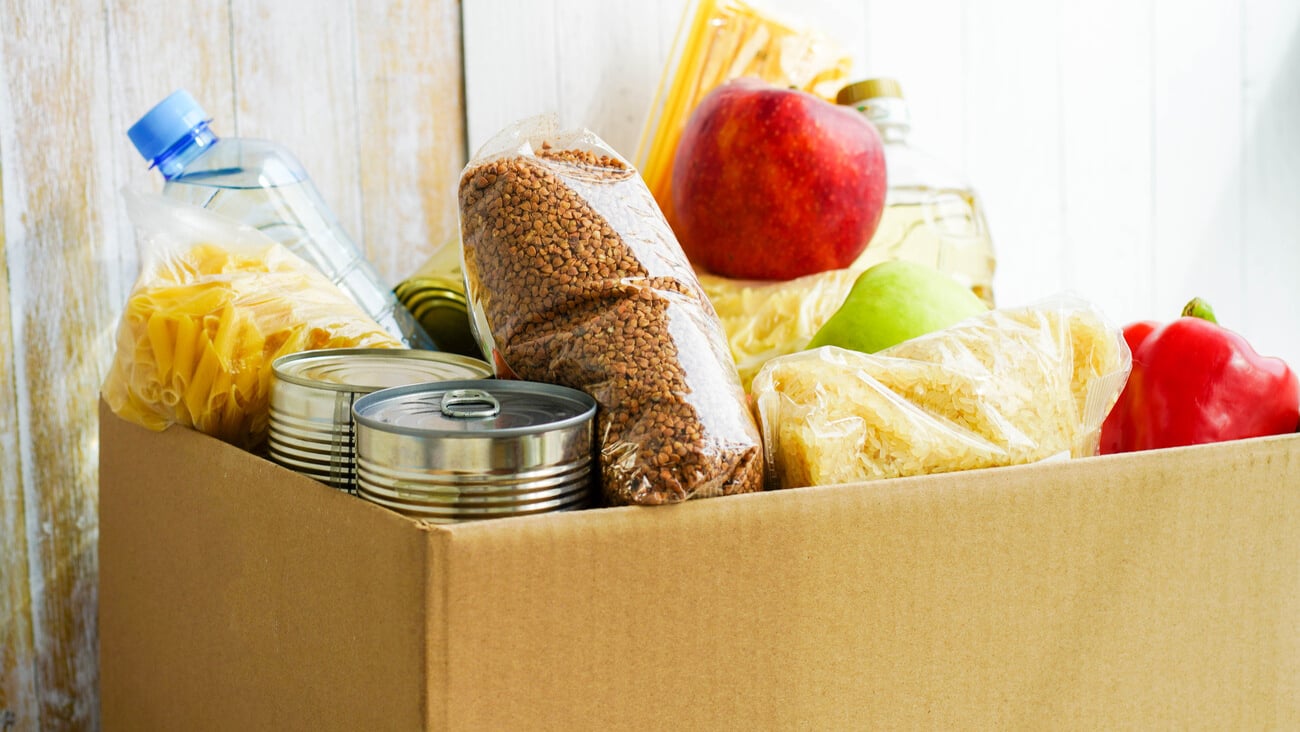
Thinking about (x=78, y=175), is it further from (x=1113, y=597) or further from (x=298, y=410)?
(x=1113, y=597)

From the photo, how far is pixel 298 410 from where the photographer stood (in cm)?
62

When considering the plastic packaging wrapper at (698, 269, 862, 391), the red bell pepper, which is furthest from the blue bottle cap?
the red bell pepper

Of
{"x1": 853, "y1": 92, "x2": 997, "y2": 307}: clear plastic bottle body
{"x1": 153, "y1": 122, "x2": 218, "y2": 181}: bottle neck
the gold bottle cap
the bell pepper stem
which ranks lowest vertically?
the bell pepper stem

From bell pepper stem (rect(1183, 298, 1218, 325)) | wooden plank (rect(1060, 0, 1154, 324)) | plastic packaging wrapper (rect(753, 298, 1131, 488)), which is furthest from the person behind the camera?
wooden plank (rect(1060, 0, 1154, 324))

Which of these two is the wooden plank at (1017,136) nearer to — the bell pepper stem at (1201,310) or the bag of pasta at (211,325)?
the bell pepper stem at (1201,310)

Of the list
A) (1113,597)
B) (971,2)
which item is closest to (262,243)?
(1113,597)

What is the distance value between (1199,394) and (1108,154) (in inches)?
33.5

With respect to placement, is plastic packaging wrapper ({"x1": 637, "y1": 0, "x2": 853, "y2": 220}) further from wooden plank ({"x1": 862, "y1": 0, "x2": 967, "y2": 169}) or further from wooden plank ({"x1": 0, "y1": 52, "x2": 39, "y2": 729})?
wooden plank ({"x1": 0, "y1": 52, "x2": 39, "y2": 729})

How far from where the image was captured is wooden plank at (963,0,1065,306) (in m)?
1.45

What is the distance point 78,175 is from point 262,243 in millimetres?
268

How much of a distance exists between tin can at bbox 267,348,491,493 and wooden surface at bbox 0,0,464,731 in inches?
15.2

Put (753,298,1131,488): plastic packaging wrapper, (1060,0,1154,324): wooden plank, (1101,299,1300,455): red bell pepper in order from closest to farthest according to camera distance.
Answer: (753,298,1131,488): plastic packaging wrapper < (1101,299,1300,455): red bell pepper < (1060,0,1154,324): wooden plank

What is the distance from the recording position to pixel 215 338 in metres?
0.70

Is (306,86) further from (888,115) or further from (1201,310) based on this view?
(1201,310)
